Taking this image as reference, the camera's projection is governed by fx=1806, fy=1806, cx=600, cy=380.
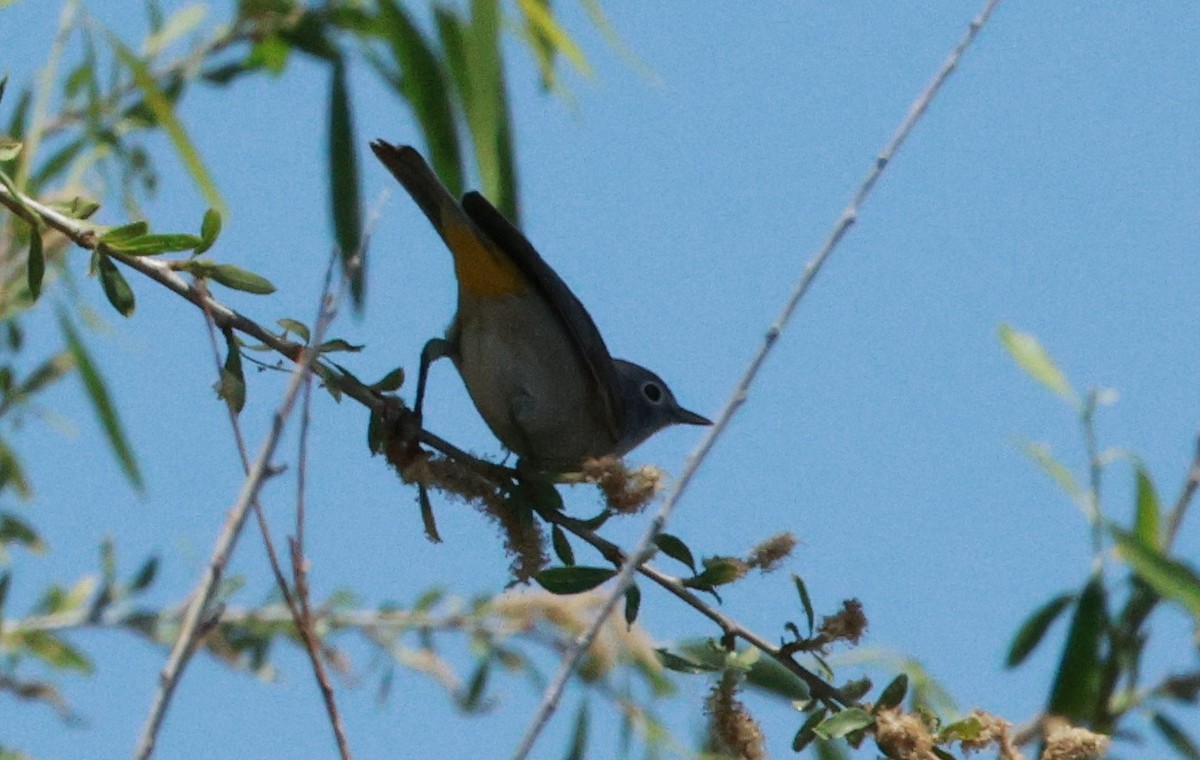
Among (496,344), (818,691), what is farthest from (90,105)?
(818,691)

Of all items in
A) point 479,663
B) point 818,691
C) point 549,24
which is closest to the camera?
point 818,691

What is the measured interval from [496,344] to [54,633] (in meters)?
1.46

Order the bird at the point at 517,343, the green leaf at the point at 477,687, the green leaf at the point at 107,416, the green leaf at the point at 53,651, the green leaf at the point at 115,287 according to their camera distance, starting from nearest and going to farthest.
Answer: the green leaf at the point at 115,287 → the green leaf at the point at 107,416 → the green leaf at the point at 53,651 → the bird at the point at 517,343 → the green leaf at the point at 477,687

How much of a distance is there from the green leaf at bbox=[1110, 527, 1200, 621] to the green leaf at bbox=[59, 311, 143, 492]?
2.34m

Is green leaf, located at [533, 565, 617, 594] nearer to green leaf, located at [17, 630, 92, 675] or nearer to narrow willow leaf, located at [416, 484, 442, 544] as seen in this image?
narrow willow leaf, located at [416, 484, 442, 544]

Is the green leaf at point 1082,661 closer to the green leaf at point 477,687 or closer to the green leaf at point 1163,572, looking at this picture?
the green leaf at point 1163,572

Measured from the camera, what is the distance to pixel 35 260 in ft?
10.7

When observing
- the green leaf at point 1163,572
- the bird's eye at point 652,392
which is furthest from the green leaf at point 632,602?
the bird's eye at point 652,392

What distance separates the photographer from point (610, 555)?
10.7ft

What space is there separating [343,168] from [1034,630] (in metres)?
2.08

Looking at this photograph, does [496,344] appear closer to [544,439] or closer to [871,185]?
[544,439]

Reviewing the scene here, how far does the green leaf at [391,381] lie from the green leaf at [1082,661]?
5.37 feet

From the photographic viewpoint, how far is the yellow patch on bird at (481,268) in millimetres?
5148

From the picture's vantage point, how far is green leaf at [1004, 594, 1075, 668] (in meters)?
4.49
